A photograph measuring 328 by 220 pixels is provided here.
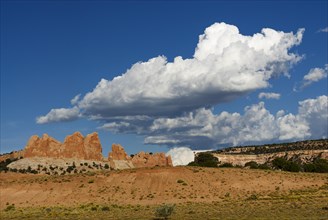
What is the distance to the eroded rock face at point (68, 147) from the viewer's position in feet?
489

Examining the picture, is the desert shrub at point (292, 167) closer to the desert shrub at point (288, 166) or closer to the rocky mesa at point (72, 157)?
the desert shrub at point (288, 166)

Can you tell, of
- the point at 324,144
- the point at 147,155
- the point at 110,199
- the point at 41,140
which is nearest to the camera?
the point at 110,199

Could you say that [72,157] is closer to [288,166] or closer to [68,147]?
[68,147]

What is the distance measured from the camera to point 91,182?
7975cm

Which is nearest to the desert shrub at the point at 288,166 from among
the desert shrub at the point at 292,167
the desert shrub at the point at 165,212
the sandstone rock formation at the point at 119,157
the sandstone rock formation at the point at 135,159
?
the desert shrub at the point at 292,167

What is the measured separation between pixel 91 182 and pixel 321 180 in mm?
39044

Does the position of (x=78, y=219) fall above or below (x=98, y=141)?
below

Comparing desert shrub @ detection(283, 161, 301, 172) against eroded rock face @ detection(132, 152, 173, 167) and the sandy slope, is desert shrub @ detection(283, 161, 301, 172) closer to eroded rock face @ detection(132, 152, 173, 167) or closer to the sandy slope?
the sandy slope

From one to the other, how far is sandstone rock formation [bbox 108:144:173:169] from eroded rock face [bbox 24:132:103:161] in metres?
6.83

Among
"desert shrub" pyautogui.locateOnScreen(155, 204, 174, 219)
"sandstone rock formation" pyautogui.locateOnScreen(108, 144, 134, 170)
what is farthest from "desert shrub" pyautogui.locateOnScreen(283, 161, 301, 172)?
"desert shrub" pyautogui.locateOnScreen(155, 204, 174, 219)

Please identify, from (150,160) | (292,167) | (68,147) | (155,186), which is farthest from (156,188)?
(150,160)

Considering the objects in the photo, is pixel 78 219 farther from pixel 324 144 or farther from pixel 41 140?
pixel 324 144

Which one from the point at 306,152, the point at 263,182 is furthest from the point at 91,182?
the point at 306,152

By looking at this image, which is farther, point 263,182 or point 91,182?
point 91,182
